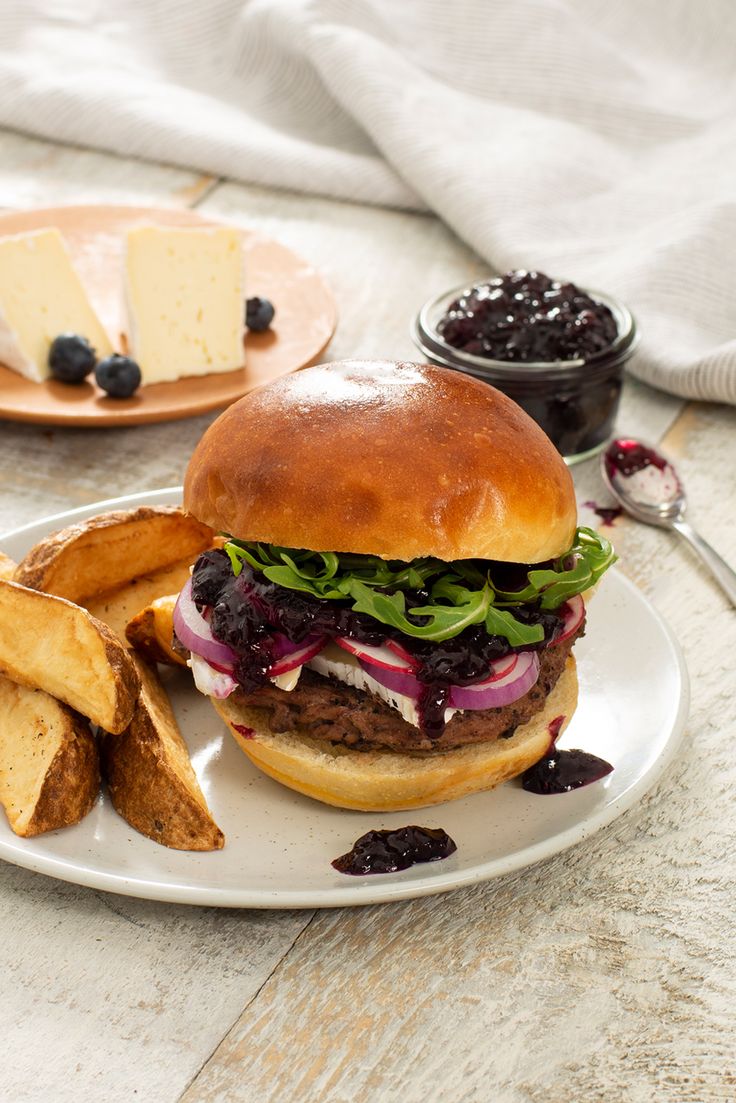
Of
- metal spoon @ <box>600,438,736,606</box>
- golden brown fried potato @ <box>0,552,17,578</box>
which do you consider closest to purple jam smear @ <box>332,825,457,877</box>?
golden brown fried potato @ <box>0,552,17,578</box>

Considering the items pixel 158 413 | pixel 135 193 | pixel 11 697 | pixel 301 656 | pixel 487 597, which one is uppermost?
pixel 487 597

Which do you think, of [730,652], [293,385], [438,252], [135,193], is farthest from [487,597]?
[135,193]

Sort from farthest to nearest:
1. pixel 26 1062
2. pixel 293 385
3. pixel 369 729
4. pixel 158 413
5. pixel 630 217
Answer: pixel 630 217, pixel 158 413, pixel 293 385, pixel 369 729, pixel 26 1062

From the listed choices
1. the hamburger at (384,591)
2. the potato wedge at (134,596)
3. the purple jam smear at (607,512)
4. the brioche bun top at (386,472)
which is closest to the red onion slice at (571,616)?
the hamburger at (384,591)

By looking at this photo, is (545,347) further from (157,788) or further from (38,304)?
(157,788)

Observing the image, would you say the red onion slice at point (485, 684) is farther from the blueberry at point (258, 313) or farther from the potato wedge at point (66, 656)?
the blueberry at point (258, 313)

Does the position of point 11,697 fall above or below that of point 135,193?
above

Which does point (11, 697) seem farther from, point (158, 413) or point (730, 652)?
point (730, 652)

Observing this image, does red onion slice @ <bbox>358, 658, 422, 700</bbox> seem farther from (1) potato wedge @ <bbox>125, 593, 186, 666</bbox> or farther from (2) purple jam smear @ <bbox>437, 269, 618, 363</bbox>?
(2) purple jam smear @ <bbox>437, 269, 618, 363</bbox>
